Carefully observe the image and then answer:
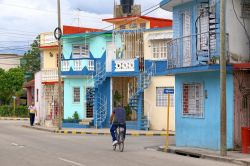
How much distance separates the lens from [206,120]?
20.8m

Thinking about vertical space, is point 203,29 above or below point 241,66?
above

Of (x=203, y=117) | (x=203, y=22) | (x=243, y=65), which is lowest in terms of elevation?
(x=203, y=117)

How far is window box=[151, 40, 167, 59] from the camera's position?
36.5 meters

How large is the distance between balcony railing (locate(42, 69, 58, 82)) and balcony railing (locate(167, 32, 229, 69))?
22628 mm

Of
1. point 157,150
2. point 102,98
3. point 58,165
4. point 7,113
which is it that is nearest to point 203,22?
point 157,150

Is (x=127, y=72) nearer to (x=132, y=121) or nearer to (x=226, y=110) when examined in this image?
(x=132, y=121)

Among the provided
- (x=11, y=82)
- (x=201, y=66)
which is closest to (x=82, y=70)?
(x=201, y=66)

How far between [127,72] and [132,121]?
3481 millimetres

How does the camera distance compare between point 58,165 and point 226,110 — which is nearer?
point 58,165

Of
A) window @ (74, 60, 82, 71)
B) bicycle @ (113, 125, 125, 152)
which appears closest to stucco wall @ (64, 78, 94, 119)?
window @ (74, 60, 82, 71)

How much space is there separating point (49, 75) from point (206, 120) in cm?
2566

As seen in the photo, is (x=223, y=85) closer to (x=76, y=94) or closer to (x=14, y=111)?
(x=76, y=94)

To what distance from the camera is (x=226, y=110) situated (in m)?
19.4

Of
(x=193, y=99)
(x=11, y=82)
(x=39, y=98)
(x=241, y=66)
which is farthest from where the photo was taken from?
(x=11, y=82)
